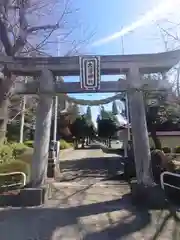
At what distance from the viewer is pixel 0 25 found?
8.84 metres

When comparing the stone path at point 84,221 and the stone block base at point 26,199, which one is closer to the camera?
the stone path at point 84,221

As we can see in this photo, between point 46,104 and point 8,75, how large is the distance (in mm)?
1729

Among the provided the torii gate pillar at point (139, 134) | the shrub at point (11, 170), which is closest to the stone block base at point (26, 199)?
the shrub at point (11, 170)

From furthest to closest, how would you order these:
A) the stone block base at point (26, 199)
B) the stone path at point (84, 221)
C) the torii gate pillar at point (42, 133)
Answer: the torii gate pillar at point (42, 133), the stone block base at point (26, 199), the stone path at point (84, 221)

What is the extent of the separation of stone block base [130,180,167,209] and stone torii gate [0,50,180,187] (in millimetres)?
416

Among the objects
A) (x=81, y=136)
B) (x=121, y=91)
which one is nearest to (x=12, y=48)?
(x=121, y=91)

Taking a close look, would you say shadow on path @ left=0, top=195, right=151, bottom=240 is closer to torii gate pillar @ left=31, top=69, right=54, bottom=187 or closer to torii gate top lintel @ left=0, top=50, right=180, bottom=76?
torii gate pillar @ left=31, top=69, right=54, bottom=187

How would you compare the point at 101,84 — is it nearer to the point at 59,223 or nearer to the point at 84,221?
the point at 84,221

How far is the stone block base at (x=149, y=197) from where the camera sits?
273 inches

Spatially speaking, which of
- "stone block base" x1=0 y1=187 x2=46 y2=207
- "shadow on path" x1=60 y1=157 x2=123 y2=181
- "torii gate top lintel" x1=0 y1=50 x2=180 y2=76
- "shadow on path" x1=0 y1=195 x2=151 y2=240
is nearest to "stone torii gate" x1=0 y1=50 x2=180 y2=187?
"torii gate top lintel" x1=0 y1=50 x2=180 y2=76

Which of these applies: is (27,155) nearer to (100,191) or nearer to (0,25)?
(100,191)

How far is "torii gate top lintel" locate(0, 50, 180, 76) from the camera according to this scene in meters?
7.88

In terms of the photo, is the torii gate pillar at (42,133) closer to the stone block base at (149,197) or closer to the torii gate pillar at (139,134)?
the torii gate pillar at (139,134)

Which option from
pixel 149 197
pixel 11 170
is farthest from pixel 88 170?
pixel 149 197
